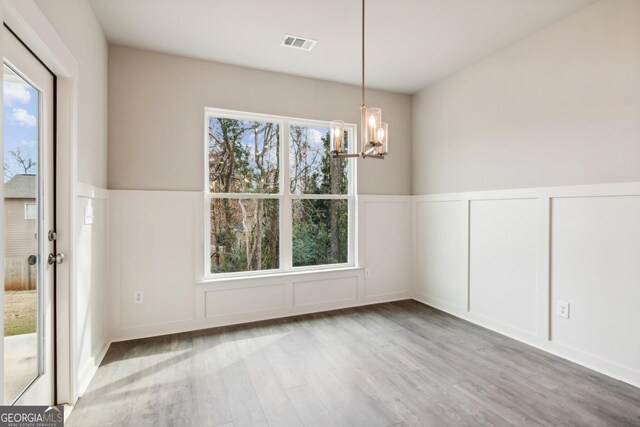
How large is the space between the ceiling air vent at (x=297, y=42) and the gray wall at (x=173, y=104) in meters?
0.63

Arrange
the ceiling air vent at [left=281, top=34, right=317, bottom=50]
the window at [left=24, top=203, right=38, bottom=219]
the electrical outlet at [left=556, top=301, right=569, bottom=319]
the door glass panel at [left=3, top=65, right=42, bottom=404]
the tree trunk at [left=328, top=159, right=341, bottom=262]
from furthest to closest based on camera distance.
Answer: the tree trunk at [left=328, top=159, right=341, bottom=262] → the ceiling air vent at [left=281, top=34, right=317, bottom=50] → the electrical outlet at [left=556, top=301, right=569, bottom=319] → the window at [left=24, top=203, right=38, bottom=219] → the door glass panel at [left=3, top=65, right=42, bottom=404]

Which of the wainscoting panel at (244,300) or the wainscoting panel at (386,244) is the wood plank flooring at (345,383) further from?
the wainscoting panel at (386,244)

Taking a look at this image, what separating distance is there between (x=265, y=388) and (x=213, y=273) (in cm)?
152

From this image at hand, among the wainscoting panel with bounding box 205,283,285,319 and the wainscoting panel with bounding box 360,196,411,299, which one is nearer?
the wainscoting panel with bounding box 205,283,285,319

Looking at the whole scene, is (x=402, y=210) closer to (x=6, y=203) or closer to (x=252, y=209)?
(x=252, y=209)

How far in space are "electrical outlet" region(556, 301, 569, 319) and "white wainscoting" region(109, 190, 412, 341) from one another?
207cm

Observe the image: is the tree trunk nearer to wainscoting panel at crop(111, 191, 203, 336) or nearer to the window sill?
the window sill

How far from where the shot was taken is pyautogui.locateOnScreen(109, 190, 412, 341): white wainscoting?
9.77 ft

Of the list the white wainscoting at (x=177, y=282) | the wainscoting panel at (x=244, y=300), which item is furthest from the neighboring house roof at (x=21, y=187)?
the wainscoting panel at (x=244, y=300)

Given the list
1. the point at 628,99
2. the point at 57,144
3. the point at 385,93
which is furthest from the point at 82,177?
the point at 628,99

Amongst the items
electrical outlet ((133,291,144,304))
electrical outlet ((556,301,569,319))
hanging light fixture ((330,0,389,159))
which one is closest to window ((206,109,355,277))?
electrical outlet ((133,291,144,304))

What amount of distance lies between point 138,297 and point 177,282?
0.35 meters

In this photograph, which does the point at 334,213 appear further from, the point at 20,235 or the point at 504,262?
the point at 20,235

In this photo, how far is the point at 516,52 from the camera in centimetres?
300
